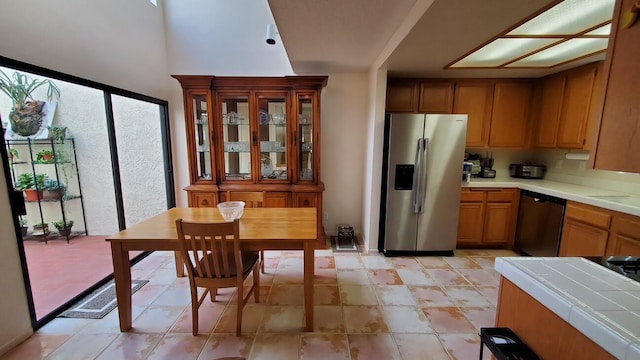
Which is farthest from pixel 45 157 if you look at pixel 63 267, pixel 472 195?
pixel 472 195

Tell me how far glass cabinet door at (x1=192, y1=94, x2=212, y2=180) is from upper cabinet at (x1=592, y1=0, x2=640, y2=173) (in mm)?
3408

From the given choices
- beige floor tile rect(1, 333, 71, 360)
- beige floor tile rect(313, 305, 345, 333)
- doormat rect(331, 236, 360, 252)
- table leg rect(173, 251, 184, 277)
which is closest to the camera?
beige floor tile rect(1, 333, 71, 360)

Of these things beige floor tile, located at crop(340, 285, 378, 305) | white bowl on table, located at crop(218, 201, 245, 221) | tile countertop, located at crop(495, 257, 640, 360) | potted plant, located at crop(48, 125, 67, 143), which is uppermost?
potted plant, located at crop(48, 125, 67, 143)

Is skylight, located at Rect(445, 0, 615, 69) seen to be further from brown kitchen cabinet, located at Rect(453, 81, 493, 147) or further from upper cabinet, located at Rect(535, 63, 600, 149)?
brown kitchen cabinet, located at Rect(453, 81, 493, 147)

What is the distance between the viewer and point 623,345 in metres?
0.64

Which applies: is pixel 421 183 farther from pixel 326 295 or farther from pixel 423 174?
pixel 326 295

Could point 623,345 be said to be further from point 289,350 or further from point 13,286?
point 13,286

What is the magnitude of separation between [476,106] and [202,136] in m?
3.63

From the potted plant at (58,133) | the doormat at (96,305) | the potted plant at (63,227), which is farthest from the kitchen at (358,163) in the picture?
the doormat at (96,305)

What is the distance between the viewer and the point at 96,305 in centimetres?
218

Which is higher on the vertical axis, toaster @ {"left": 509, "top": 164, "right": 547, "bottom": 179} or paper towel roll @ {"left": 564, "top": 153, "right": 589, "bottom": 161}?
paper towel roll @ {"left": 564, "top": 153, "right": 589, "bottom": 161}

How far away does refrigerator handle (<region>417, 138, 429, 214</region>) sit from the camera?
9.67ft

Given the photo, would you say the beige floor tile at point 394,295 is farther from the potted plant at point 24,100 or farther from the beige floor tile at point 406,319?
the potted plant at point 24,100

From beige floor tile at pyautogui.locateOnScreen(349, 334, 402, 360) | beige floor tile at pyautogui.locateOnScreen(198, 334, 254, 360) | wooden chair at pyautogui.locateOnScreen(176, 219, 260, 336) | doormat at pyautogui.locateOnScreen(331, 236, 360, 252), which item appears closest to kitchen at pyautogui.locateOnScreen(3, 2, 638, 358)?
doormat at pyautogui.locateOnScreen(331, 236, 360, 252)
